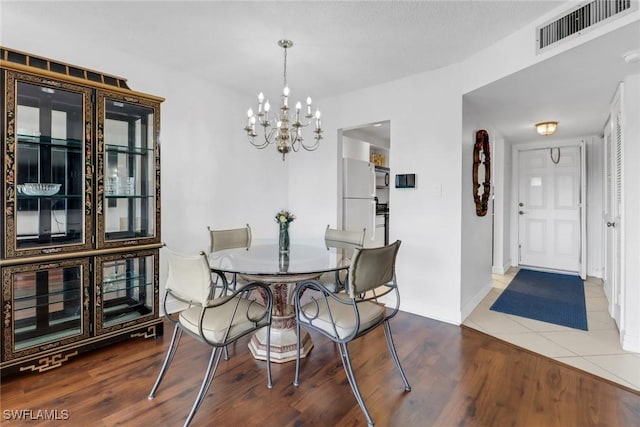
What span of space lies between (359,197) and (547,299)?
2.54 meters

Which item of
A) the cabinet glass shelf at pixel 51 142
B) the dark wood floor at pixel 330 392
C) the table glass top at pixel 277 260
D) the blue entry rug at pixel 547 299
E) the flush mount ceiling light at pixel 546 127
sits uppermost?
the flush mount ceiling light at pixel 546 127

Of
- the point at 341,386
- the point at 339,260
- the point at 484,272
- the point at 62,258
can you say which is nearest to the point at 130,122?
the point at 62,258

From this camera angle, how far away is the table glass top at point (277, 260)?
1.93m

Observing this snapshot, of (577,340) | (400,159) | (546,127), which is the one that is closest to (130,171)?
(400,159)

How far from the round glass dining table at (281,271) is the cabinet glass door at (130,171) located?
72 cm

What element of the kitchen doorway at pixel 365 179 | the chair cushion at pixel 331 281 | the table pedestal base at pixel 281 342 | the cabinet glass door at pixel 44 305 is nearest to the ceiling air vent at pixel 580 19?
the kitchen doorway at pixel 365 179

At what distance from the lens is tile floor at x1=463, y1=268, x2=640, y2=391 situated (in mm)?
2229

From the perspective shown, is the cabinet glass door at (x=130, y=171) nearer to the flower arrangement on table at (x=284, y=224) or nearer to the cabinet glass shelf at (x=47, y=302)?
the cabinet glass shelf at (x=47, y=302)

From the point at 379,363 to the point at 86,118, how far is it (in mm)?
2682

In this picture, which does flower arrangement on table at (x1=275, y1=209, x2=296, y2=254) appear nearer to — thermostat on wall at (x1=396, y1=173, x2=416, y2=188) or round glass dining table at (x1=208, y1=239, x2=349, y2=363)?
round glass dining table at (x1=208, y1=239, x2=349, y2=363)

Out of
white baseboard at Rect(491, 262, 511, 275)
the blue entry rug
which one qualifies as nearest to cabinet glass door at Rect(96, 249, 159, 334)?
the blue entry rug

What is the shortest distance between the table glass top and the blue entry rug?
223cm

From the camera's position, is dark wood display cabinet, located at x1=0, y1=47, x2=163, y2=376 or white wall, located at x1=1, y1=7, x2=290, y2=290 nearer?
dark wood display cabinet, located at x1=0, y1=47, x2=163, y2=376

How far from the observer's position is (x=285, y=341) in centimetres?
238
